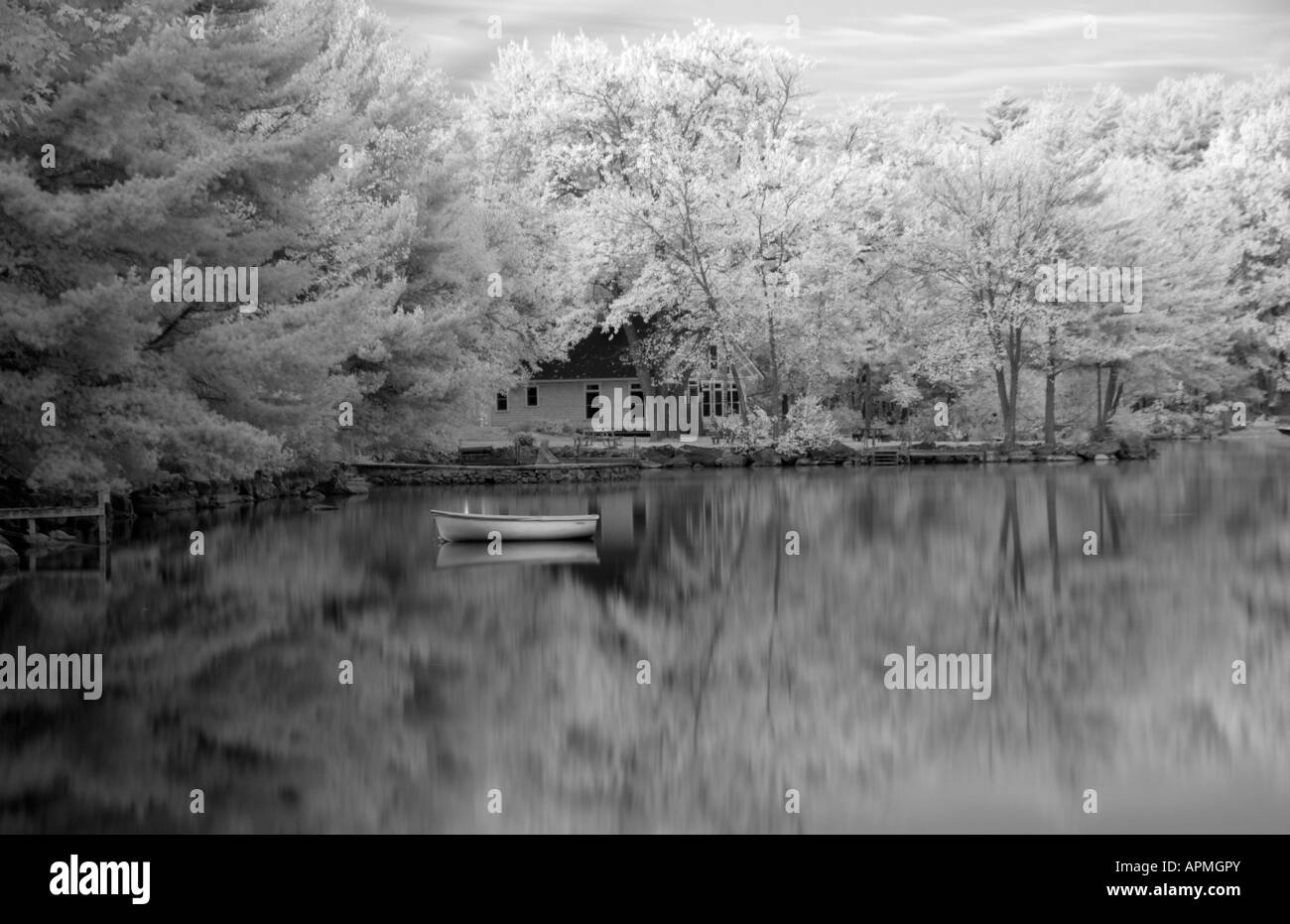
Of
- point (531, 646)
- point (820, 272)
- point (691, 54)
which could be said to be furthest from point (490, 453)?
point (531, 646)

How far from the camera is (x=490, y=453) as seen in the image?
2040 inches

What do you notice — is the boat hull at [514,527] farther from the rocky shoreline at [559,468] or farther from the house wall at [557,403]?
the house wall at [557,403]

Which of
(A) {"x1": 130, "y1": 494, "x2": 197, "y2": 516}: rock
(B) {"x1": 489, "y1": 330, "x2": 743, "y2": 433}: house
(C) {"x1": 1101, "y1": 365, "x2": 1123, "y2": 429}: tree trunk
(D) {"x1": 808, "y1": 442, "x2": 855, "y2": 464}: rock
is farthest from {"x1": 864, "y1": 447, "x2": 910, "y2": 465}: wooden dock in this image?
(A) {"x1": 130, "y1": 494, "x2": 197, "y2": 516}: rock

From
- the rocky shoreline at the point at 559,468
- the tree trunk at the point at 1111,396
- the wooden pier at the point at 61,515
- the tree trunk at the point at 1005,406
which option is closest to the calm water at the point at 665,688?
the wooden pier at the point at 61,515

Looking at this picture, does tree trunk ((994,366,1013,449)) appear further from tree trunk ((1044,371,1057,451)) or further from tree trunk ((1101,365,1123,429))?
tree trunk ((1101,365,1123,429))

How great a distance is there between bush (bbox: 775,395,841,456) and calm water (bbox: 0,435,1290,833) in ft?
80.3

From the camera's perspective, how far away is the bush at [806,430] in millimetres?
55344

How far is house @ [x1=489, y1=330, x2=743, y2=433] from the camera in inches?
2554

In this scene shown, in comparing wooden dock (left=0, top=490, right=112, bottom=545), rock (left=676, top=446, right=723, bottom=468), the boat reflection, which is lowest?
the boat reflection

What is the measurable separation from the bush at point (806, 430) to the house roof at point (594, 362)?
10.1 meters

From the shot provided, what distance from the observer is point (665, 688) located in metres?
15.6
